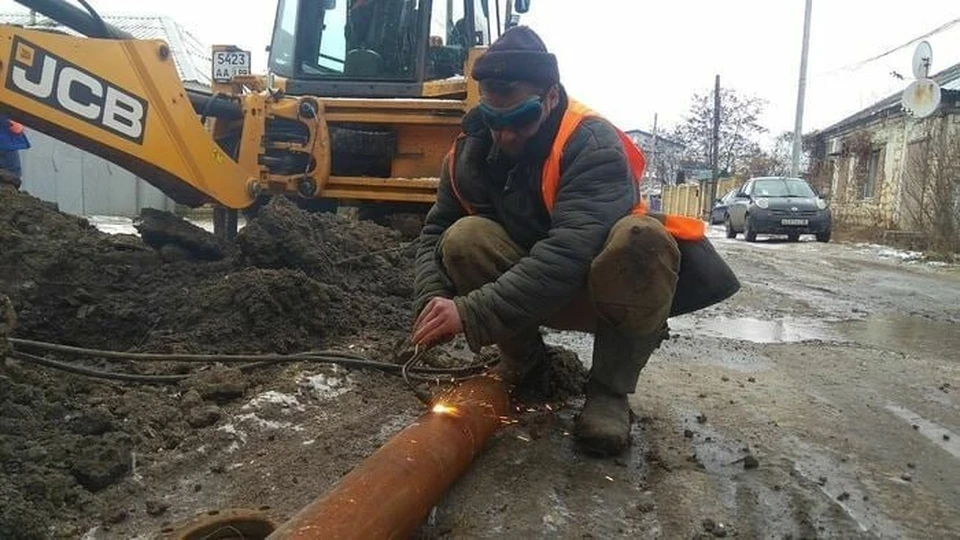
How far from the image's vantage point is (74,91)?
13.9 ft

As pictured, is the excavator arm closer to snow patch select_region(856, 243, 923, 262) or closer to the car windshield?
snow patch select_region(856, 243, 923, 262)

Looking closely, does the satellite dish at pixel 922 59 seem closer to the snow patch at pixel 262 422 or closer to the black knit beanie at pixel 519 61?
the black knit beanie at pixel 519 61

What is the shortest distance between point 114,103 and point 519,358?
2786mm

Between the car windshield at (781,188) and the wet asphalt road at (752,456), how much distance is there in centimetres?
1397

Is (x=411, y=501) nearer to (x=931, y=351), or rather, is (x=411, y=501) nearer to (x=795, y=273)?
(x=931, y=351)

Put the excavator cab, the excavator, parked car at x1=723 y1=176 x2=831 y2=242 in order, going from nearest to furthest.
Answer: the excavator → the excavator cab → parked car at x1=723 y1=176 x2=831 y2=242

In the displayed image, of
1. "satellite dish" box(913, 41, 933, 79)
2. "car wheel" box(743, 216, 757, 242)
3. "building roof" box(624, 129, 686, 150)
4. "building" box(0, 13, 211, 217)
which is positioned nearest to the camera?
"satellite dish" box(913, 41, 933, 79)

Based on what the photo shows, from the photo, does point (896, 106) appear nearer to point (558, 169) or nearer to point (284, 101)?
point (284, 101)

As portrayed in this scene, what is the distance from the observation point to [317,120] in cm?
610

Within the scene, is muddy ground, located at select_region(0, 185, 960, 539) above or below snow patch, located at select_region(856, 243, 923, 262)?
above

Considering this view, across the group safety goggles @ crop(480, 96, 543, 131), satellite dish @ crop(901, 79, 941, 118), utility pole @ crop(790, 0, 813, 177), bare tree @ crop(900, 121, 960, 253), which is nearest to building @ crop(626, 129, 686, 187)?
utility pole @ crop(790, 0, 813, 177)

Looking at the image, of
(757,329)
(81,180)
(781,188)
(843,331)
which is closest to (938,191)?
(781,188)

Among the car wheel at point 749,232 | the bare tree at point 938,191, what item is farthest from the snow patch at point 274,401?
the car wheel at point 749,232

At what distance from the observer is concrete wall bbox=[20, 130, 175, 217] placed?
16969 millimetres
